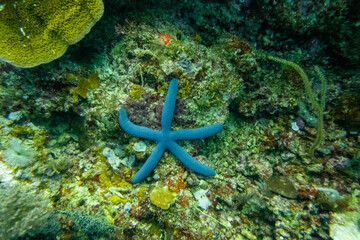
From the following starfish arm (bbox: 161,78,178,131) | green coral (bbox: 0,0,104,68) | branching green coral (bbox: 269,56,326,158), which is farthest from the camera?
branching green coral (bbox: 269,56,326,158)

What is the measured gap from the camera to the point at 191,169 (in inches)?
133

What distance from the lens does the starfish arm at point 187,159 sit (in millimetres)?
3260

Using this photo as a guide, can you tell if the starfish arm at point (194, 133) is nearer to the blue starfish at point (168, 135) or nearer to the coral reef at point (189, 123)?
the blue starfish at point (168, 135)

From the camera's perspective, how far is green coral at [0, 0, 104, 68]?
269cm

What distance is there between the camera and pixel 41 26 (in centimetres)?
278

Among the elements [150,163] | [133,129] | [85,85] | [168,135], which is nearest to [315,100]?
[168,135]

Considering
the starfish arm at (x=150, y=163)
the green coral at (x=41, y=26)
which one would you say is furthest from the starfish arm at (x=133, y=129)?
the green coral at (x=41, y=26)

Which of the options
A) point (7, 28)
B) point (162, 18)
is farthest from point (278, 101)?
point (7, 28)

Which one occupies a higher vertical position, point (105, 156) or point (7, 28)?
point (7, 28)

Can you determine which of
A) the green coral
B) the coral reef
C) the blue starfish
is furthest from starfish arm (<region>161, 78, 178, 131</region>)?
the green coral

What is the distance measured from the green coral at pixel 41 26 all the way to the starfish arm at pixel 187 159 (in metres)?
2.33

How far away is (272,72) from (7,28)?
4.67 metres

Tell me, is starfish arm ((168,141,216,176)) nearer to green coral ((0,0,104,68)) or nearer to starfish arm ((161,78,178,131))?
starfish arm ((161,78,178,131))

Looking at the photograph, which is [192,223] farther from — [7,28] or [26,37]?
[7,28]
